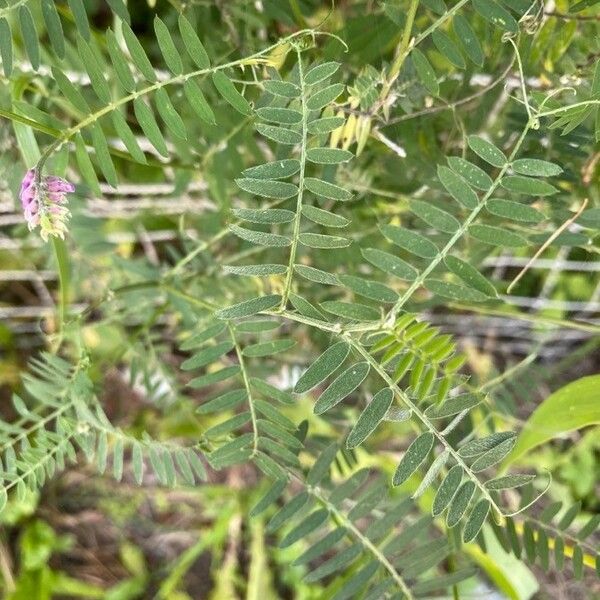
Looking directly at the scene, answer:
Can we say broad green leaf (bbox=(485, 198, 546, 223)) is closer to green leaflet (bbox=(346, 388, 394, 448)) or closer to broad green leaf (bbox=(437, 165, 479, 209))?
broad green leaf (bbox=(437, 165, 479, 209))

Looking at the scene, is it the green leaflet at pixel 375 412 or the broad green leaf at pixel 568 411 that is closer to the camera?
the green leaflet at pixel 375 412

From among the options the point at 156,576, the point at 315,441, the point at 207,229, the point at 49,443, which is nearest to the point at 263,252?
the point at 207,229

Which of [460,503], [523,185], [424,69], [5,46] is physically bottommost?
[460,503]

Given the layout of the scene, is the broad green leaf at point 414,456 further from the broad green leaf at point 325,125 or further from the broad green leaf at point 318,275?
the broad green leaf at point 325,125

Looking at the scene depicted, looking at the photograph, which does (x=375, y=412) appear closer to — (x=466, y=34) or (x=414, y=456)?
(x=414, y=456)

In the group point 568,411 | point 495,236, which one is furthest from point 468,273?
point 568,411

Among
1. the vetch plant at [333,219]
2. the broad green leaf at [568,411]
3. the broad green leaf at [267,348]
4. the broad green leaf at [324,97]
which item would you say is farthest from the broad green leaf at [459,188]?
the broad green leaf at [568,411]

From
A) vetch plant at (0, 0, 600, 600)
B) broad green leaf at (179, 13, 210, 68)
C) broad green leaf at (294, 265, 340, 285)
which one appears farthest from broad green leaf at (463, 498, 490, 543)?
broad green leaf at (179, 13, 210, 68)
